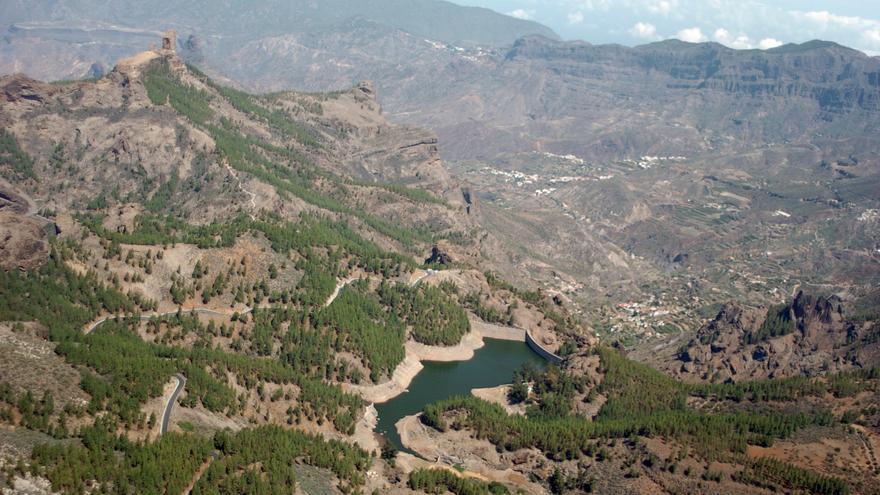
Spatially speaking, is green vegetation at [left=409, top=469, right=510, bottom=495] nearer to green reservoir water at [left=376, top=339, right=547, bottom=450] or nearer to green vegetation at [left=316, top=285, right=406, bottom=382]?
green reservoir water at [left=376, top=339, right=547, bottom=450]

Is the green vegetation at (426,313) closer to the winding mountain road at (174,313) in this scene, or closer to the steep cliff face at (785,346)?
the winding mountain road at (174,313)

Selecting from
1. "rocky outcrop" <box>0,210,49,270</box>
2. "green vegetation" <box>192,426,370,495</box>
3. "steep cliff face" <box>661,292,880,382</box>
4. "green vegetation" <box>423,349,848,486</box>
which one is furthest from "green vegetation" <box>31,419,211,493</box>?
"steep cliff face" <box>661,292,880,382</box>

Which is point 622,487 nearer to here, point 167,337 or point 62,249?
point 167,337

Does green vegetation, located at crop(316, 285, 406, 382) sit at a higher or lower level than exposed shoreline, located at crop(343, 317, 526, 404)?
higher

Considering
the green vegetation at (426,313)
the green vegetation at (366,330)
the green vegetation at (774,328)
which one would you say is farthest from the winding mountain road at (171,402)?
the green vegetation at (774,328)

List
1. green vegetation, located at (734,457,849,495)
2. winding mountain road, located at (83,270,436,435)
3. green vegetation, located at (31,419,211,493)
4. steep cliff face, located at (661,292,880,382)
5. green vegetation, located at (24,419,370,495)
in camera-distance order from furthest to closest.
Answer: steep cliff face, located at (661,292,880,382) < winding mountain road, located at (83,270,436,435) < green vegetation, located at (734,457,849,495) < green vegetation, located at (24,419,370,495) < green vegetation, located at (31,419,211,493)

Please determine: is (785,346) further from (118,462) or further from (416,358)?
(118,462)
